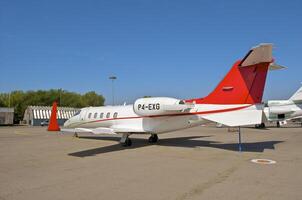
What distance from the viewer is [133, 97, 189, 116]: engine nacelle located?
13805 mm

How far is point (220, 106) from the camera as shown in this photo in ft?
43.0

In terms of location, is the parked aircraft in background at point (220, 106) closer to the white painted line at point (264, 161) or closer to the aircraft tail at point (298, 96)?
the white painted line at point (264, 161)

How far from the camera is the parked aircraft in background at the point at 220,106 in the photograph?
12.2 m

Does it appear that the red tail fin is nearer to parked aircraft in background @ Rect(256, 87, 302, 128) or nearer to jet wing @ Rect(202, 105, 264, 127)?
jet wing @ Rect(202, 105, 264, 127)

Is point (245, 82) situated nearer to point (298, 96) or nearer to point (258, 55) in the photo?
point (258, 55)

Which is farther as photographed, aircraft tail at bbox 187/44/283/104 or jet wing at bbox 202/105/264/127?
jet wing at bbox 202/105/264/127

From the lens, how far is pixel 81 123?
2048 cm

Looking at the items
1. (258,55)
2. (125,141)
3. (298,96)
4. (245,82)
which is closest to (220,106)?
(245,82)

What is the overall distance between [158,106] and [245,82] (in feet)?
15.1

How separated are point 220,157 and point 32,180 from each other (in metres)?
7.28

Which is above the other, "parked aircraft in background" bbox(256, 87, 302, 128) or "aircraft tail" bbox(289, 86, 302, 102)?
"aircraft tail" bbox(289, 86, 302, 102)

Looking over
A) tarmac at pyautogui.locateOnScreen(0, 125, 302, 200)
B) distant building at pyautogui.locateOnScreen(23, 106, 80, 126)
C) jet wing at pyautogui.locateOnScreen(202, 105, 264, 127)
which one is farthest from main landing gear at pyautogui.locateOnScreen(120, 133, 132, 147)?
distant building at pyautogui.locateOnScreen(23, 106, 80, 126)

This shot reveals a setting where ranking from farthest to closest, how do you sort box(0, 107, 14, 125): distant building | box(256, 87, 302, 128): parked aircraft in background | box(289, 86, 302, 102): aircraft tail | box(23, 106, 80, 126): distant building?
1. box(0, 107, 14, 125): distant building
2. box(23, 106, 80, 126): distant building
3. box(256, 87, 302, 128): parked aircraft in background
4. box(289, 86, 302, 102): aircraft tail

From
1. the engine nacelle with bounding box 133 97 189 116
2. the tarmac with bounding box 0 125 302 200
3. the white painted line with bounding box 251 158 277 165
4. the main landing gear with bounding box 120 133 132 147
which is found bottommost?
the tarmac with bounding box 0 125 302 200
